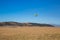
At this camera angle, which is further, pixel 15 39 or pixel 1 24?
pixel 1 24

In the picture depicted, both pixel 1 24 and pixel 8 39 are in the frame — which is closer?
pixel 8 39

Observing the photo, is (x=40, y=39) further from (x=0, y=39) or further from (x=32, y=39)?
(x=0, y=39)

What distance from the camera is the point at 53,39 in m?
8.32

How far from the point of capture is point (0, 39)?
Answer: 7.88 meters

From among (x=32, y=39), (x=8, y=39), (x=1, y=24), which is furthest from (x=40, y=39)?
(x=1, y=24)

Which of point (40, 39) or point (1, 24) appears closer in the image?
point (40, 39)

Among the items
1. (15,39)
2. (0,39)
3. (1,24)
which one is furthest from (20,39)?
(1,24)

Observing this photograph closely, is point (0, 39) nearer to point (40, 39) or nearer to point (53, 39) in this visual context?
point (40, 39)

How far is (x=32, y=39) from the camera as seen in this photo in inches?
323

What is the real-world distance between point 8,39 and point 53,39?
2465mm

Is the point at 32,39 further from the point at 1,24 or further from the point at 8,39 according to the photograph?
the point at 1,24

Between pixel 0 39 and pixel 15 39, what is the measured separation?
2.57 feet

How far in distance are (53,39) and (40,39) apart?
29.7 inches

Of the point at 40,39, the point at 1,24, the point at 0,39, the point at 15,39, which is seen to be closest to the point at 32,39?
the point at 40,39
